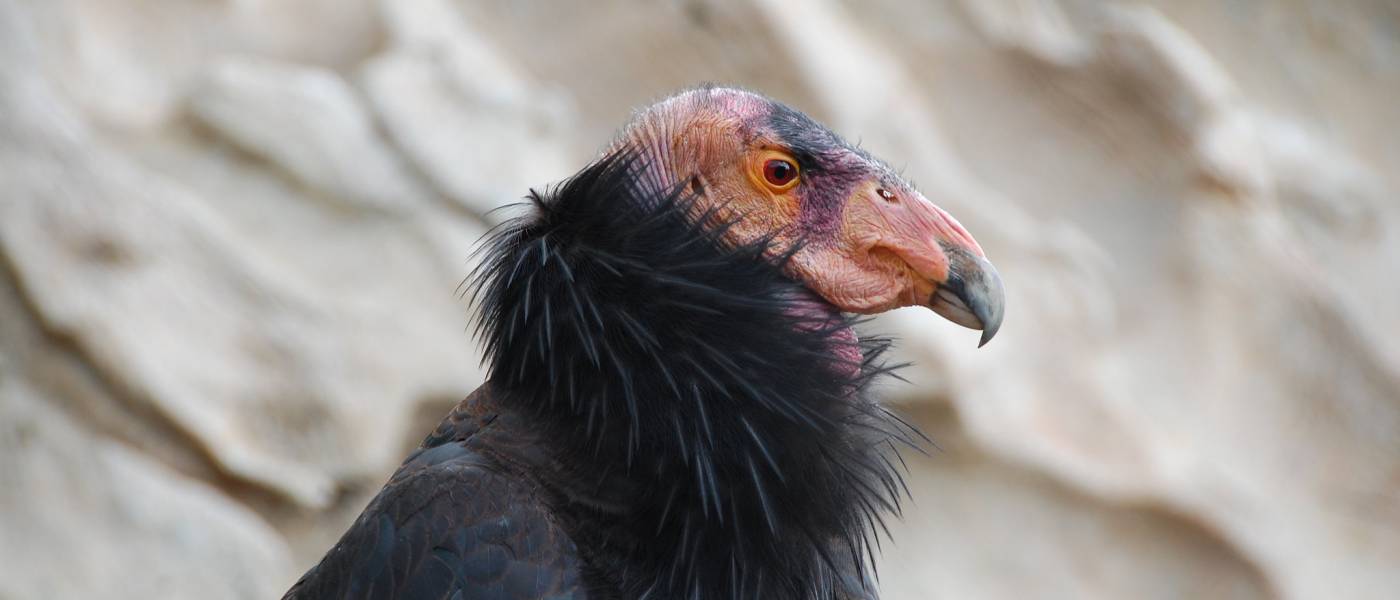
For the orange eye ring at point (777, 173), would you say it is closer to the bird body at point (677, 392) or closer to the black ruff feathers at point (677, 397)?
the bird body at point (677, 392)

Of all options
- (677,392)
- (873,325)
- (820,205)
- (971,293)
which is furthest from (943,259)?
(873,325)

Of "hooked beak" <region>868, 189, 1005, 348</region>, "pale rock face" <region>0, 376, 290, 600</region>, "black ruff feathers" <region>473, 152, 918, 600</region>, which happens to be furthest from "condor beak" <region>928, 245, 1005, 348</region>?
"pale rock face" <region>0, 376, 290, 600</region>

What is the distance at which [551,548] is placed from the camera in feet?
5.31

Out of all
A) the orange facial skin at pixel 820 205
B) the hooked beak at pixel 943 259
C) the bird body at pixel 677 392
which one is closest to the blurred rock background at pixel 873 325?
the bird body at pixel 677 392

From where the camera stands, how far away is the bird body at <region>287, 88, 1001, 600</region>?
1650 millimetres

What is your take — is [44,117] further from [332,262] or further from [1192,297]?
[1192,297]

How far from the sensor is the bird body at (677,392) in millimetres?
1650

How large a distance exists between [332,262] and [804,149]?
299cm

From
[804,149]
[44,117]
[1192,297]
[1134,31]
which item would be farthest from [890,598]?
[804,149]

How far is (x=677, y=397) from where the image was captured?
1.71m

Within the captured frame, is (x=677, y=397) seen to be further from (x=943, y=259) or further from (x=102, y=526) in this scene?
(x=102, y=526)

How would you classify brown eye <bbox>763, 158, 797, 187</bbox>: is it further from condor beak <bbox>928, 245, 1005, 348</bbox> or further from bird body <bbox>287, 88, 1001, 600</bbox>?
condor beak <bbox>928, 245, 1005, 348</bbox>

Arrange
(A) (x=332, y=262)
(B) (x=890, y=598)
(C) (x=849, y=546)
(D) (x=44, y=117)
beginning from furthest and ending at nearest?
(B) (x=890, y=598)
(A) (x=332, y=262)
(D) (x=44, y=117)
(C) (x=849, y=546)

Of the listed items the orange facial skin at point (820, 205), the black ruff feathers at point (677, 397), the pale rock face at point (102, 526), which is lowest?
the pale rock face at point (102, 526)
